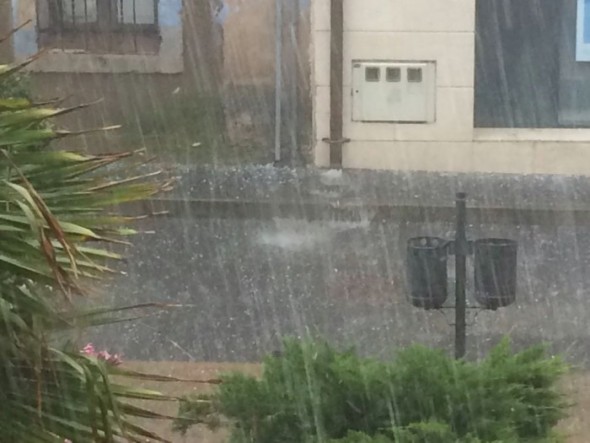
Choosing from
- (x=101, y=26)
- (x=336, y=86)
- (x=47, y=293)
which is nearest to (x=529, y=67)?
(x=336, y=86)

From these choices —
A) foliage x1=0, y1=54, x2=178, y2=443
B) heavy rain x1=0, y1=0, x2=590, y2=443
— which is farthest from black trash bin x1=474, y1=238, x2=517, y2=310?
foliage x1=0, y1=54, x2=178, y2=443

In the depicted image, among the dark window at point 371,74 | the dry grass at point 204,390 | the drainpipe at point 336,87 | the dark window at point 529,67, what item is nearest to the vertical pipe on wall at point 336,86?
the drainpipe at point 336,87

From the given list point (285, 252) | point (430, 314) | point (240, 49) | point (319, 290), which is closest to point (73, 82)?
point (240, 49)

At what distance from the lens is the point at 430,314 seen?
6.73m

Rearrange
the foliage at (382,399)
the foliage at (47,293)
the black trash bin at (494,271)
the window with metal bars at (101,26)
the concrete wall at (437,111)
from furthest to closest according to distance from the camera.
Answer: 1. the window with metal bars at (101,26)
2. the concrete wall at (437,111)
3. the black trash bin at (494,271)
4. the foliage at (382,399)
5. the foliage at (47,293)

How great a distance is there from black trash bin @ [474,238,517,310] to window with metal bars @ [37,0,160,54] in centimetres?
808

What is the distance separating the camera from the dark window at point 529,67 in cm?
1229

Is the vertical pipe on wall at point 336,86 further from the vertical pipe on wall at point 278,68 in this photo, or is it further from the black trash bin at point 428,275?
the black trash bin at point 428,275

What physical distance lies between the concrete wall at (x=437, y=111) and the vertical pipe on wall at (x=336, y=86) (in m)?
0.06

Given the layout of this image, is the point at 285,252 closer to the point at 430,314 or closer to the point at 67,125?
the point at 430,314

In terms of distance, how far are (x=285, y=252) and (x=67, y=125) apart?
4.65 metres

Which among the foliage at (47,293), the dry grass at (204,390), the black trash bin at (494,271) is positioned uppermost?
the foliage at (47,293)

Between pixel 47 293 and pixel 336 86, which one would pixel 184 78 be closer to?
pixel 336 86

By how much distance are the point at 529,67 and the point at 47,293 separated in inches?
428
